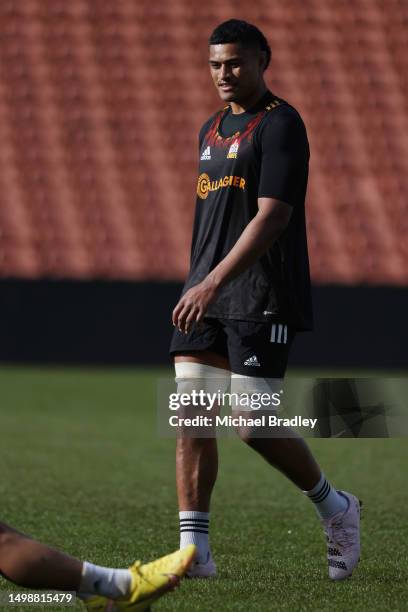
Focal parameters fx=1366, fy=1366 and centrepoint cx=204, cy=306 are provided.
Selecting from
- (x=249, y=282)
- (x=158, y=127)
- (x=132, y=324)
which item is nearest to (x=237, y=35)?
(x=249, y=282)

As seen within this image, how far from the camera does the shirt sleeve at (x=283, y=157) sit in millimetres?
5578

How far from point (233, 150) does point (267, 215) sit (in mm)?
425

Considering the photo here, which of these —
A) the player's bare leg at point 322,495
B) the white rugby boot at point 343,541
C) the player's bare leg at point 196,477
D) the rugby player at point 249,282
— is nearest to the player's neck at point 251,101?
the rugby player at point 249,282

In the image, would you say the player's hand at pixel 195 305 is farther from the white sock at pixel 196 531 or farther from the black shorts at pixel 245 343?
the white sock at pixel 196 531

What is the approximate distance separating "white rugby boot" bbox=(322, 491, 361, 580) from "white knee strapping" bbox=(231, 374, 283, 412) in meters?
0.61

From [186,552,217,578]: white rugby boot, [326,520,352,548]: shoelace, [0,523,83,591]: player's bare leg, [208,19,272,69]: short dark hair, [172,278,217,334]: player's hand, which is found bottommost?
[186,552,217,578]: white rugby boot

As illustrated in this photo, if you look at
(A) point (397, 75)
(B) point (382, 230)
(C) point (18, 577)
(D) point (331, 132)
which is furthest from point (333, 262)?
(C) point (18, 577)

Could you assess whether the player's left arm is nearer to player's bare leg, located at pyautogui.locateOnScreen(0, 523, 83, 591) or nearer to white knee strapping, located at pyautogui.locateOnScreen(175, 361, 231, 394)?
white knee strapping, located at pyautogui.locateOnScreen(175, 361, 231, 394)

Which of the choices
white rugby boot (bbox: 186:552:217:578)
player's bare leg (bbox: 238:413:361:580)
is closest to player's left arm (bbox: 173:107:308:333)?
player's bare leg (bbox: 238:413:361:580)

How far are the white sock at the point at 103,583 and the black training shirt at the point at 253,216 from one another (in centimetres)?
152

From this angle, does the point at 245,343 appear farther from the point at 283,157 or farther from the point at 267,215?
the point at 283,157

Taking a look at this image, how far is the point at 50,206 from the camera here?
55.0 feet

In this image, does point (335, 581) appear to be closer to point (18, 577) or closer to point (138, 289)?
point (18, 577)

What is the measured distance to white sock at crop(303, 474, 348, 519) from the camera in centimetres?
586
